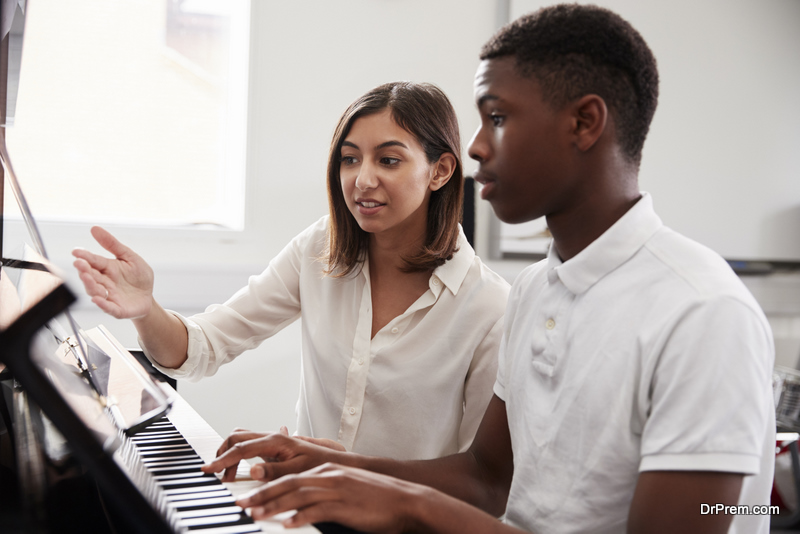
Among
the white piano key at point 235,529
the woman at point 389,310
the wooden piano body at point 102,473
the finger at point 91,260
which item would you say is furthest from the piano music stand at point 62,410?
the woman at point 389,310

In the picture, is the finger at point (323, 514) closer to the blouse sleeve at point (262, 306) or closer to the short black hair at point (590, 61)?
the short black hair at point (590, 61)

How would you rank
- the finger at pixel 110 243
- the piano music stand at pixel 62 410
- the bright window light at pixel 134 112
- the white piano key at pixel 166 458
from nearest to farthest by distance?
the piano music stand at pixel 62 410, the white piano key at pixel 166 458, the finger at pixel 110 243, the bright window light at pixel 134 112

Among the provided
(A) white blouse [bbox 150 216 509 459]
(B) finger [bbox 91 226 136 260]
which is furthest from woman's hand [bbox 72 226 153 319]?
(A) white blouse [bbox 150 216 509 459]

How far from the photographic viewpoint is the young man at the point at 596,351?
0.72 metres

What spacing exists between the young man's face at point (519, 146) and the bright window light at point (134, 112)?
1.74 meters

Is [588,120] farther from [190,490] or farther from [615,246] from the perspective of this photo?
[190,490]

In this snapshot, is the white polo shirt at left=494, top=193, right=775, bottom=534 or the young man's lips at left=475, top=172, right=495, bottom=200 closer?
the white polo shirt at left=494, top=193, right=775, bottom=534

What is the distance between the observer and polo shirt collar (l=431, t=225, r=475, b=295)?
1.43 m

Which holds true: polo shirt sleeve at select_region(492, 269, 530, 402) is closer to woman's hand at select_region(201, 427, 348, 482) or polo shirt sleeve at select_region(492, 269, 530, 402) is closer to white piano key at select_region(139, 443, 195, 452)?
woman's hand at select_region(201, 427, 348, 482)

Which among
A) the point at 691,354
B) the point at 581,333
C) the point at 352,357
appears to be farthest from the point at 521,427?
the point at 352,357

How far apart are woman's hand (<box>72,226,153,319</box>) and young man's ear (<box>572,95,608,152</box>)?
766mm

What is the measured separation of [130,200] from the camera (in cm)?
250

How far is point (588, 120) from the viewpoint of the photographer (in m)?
0.84

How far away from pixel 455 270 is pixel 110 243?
664 mm
